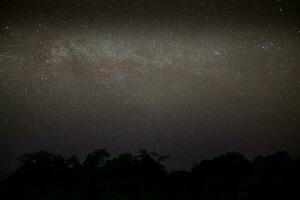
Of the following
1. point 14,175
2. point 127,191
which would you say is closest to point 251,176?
point 127,191

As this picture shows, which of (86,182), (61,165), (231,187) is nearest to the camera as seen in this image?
(231,187)

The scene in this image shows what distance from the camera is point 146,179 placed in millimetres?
11117

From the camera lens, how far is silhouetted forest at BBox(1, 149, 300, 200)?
9422 mm

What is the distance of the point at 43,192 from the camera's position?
31.9ft

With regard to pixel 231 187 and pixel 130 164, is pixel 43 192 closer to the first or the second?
pixel 130 164

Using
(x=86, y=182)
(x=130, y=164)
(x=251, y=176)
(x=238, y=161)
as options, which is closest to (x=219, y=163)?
(x=238, y=161)

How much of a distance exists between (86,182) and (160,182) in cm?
236

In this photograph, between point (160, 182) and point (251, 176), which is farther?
point (160, 182)

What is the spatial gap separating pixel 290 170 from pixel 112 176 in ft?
18.0

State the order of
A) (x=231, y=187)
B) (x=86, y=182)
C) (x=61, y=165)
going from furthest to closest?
(x=61, y=165), (x=86, y=182), (x=231, y=187)

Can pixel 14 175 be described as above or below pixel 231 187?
above

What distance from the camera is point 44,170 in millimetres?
11117

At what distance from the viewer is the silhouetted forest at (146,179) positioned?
9422mm

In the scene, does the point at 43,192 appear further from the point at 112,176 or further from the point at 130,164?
the point at 130,164
